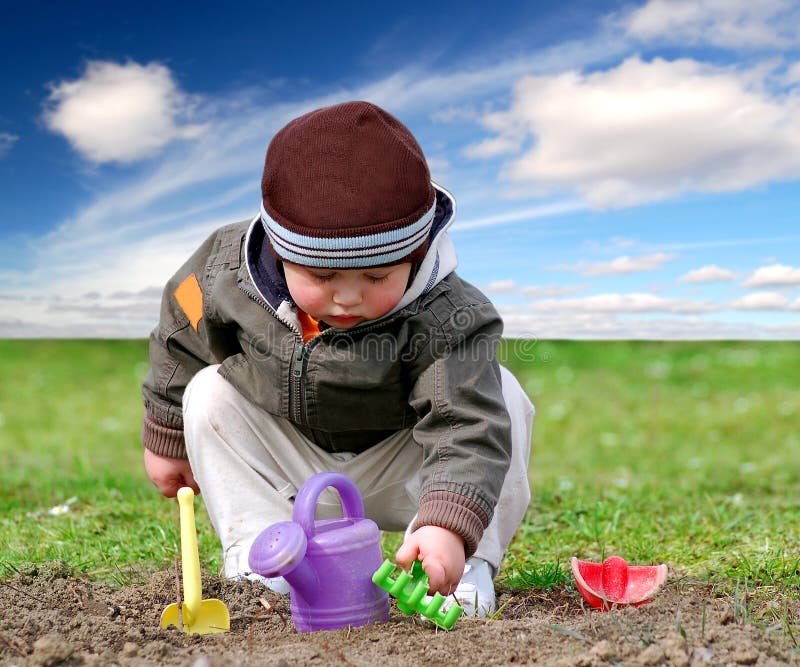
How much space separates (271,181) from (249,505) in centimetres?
93

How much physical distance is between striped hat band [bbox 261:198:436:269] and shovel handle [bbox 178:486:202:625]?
0.63 m

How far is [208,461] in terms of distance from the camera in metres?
2.71

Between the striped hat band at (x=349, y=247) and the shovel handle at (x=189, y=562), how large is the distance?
0.63m

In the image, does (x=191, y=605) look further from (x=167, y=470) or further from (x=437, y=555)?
(x=167, y=470)

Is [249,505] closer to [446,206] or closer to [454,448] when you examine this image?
[454,448]

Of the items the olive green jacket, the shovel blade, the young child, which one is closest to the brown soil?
the shovel blade

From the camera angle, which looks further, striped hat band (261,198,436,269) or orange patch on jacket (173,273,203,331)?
orange patch on jacket (173,273,203,331)

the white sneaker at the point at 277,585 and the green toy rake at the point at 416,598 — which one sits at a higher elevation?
the green toy rake at the point at 416,598

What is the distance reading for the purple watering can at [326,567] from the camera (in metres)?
2.06

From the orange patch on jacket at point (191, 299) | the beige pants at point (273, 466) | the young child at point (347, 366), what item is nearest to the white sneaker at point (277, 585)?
the young child at point (347, 366)

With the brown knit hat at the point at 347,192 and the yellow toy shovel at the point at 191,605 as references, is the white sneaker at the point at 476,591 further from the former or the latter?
the brown knit hat at the point at 347,192

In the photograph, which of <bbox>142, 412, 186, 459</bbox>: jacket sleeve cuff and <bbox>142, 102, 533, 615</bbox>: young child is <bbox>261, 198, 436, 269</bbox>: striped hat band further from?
<bbox>142, 412, 186, 459</bbox>: jacket sleeve cuff

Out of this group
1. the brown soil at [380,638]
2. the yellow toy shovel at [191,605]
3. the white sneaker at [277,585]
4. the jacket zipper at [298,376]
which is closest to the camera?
the brown soil at [380,638]

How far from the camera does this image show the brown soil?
5.77ft
